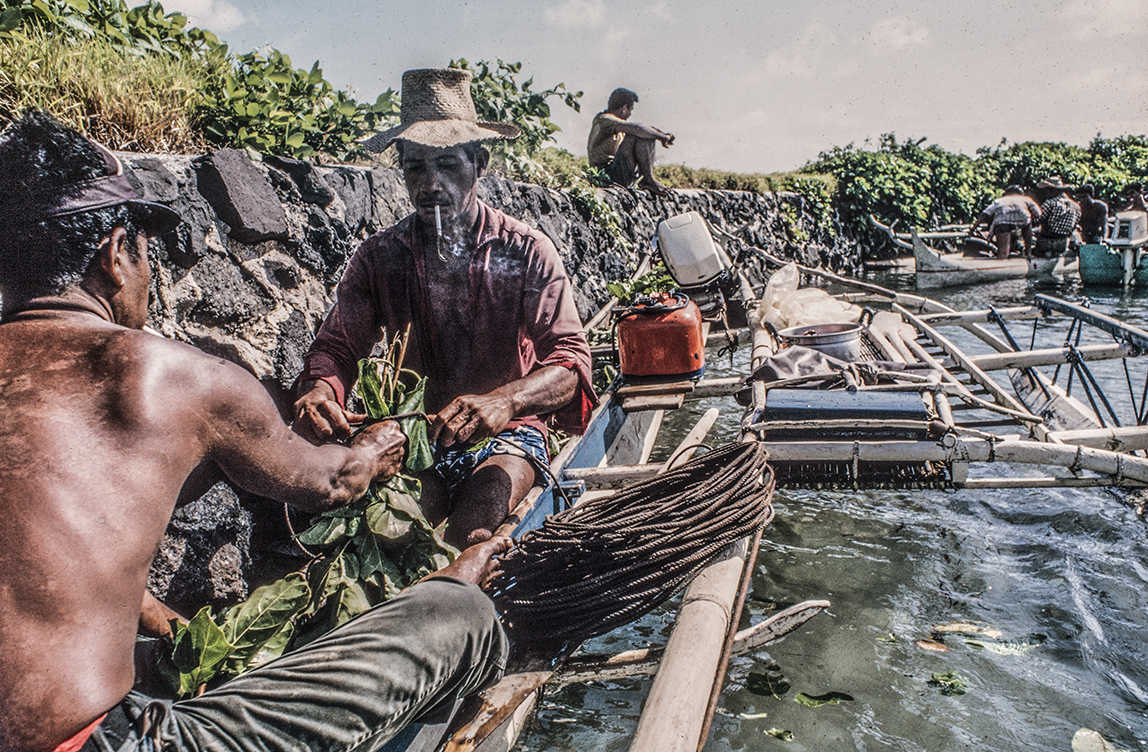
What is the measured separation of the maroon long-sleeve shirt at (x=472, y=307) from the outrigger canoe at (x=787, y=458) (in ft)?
1.93

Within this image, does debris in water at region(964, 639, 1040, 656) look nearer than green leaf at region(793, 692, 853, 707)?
No

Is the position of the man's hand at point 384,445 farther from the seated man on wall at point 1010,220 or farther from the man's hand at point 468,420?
the seated man on wall at point 1010,220

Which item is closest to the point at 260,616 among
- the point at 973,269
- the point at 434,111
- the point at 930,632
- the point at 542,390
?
the point at 542,390

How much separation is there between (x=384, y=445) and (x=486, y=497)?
2.04 feet

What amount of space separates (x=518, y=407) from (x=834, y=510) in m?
Answer: 3.10

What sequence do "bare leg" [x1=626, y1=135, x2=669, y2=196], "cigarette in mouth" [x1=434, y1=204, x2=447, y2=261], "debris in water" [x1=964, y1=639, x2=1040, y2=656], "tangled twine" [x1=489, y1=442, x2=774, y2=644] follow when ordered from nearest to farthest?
"tangled twine" [x1=489, y1=442, x2=774, y2=644]
"cigarette in mouth" [x1=434, y1=204, x2=447, y2=261]
"debris in water" [x1=964, y1=639, x2=1040, y2=656]
"bare leg" [x1=626, y1=135, x2=669, y2=196]

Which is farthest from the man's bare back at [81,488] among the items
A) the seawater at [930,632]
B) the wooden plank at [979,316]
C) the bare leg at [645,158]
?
the bare leg at [645,158]

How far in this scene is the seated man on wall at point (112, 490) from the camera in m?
1.40

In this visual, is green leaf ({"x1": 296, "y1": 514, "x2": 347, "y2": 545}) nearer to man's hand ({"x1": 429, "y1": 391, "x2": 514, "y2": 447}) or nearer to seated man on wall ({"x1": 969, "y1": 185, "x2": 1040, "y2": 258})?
man's hand ({"x1": 429, "y1": 391, "x2": 514, "y2": 447})

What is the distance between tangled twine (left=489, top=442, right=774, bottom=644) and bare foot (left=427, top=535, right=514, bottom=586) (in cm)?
5

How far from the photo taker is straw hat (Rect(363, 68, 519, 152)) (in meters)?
3.27

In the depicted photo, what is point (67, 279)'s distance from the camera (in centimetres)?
169

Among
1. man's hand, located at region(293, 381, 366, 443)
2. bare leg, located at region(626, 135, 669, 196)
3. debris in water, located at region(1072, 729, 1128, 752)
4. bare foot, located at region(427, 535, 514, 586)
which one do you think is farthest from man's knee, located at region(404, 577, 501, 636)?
bare leg, located at region(626, 135, 669, 196)

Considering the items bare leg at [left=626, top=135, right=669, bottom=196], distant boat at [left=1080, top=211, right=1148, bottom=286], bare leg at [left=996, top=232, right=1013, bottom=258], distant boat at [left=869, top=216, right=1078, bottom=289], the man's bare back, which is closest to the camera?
the man's bare back
